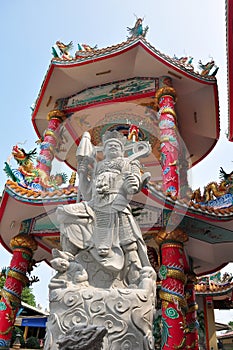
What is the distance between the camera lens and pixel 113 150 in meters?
4.48

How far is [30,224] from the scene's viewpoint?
808 centimetres

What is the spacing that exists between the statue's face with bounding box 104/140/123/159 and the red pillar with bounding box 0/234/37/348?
4.29m

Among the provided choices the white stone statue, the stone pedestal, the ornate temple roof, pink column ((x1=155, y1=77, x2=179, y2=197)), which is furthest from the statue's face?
the ornate temple roof

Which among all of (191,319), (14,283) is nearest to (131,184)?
A: (14,283)

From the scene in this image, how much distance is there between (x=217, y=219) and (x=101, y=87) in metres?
5.82

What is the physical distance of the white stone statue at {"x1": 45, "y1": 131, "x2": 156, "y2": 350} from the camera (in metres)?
3.06

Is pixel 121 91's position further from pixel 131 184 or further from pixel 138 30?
pixel 131 184

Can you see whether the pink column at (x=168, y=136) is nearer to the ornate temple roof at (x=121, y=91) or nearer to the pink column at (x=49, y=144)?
the ornate temple roof at (x=121, y=91)

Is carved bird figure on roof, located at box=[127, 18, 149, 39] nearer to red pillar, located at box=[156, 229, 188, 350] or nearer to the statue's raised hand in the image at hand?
red pillar, located at box=[156, 229, 188, 350]

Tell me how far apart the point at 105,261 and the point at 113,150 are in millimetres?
1549

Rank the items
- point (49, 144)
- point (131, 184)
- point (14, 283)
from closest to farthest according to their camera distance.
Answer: point (131, 184) < point (14, 283) < point (49, 144)

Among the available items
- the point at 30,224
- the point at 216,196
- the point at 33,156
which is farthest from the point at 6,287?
the point at 216,196

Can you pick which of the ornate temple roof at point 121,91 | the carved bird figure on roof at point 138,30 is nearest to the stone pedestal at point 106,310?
the ornate temple roof at point 121,91

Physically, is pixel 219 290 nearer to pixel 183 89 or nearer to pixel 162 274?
pixel 162 274
